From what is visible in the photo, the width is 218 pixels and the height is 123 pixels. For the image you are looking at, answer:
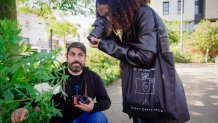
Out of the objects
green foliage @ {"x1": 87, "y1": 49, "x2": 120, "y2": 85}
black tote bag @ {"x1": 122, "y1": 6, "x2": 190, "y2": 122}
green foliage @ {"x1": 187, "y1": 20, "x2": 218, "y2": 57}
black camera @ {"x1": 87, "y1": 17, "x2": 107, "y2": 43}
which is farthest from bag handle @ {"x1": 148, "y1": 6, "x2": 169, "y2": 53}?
green foliage @ {"x1": 187, "y1": 20, "x2": 218, "y2": 57}

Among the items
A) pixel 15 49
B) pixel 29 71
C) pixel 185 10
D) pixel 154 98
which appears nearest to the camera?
pixel 15 49

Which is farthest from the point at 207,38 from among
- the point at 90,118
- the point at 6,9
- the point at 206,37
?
the point at 90,118

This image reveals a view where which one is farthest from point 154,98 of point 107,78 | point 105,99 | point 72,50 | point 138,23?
point 107,78

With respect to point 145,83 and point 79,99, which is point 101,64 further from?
point 145,83

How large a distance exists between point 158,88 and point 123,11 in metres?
0.54

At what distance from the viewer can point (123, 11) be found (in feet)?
6.59

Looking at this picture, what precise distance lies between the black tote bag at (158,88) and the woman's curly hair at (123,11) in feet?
0.53

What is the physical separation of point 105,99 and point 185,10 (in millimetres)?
42311

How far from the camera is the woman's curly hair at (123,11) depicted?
2.00 meters

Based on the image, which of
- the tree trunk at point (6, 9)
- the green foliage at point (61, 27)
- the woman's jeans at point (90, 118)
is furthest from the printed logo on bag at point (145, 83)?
the green foliage at point (61, 27)

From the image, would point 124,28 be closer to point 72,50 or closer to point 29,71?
point 29,71

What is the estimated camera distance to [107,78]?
10867 mm

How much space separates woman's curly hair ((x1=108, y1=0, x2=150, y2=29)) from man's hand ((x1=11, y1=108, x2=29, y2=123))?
2.62 ft

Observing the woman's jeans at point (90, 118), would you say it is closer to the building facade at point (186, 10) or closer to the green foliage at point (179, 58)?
the green foliage at point (179, 58)
